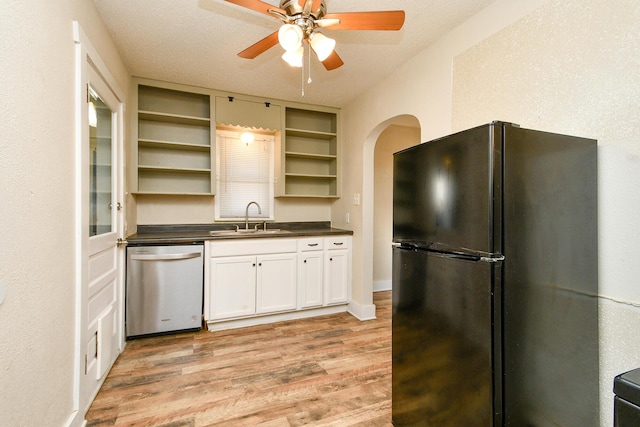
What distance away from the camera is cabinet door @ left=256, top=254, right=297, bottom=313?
9.77 ft

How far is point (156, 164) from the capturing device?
3.18m

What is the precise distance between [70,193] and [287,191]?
2.47 metres

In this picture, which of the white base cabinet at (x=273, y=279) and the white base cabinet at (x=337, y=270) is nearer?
the white base cabinet at (x=273, y=279)

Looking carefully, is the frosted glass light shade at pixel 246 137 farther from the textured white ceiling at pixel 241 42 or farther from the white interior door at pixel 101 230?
the white interior door at pixel 101 230

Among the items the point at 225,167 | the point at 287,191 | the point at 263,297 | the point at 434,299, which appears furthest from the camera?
the point at 287,191

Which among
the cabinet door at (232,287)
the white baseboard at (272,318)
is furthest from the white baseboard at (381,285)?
the cabinet door at (232,287)

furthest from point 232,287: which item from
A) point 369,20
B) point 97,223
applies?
point 369,20

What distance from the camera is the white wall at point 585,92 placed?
3.90ft

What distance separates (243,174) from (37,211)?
250 centimetres

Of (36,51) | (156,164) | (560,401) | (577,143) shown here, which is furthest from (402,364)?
(156,164)

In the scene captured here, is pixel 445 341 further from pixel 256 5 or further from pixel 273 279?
pixel 273 279

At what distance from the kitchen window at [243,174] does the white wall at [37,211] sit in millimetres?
1987

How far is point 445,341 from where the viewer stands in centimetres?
119

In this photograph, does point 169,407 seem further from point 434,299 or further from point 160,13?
point 160,13
